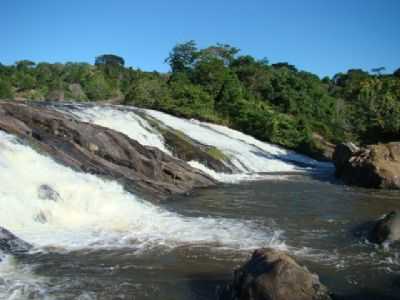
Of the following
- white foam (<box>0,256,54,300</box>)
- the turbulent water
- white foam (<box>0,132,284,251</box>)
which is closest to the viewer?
white foam (<box>0,256,54,300</box>)

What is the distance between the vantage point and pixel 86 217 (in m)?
13.4

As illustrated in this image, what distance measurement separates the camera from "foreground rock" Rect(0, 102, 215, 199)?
16.4m

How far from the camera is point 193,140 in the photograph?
2739 cm

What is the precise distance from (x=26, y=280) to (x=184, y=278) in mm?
2695

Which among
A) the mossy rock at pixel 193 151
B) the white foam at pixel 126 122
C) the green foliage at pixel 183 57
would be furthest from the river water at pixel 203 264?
the green foliage at pixel 183 57

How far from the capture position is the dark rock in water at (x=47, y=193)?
531 inches

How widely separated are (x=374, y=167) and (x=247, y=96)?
96.1 feet

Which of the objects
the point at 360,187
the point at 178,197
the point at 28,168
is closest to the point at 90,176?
the point at 28,168

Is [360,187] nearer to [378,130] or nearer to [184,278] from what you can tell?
[378,130]

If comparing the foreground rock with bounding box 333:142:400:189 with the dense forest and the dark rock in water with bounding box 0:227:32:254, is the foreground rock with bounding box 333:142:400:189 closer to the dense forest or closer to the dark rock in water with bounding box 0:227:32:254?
the dense forest

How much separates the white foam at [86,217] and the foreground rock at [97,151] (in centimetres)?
70

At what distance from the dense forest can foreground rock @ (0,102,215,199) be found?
1636 centimetres

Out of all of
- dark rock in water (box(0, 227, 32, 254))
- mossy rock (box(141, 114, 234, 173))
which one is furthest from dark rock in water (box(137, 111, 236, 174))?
dark rock in water (box(0, 227, 32, 254))

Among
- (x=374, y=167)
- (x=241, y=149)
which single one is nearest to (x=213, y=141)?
(x=241, y=149)
